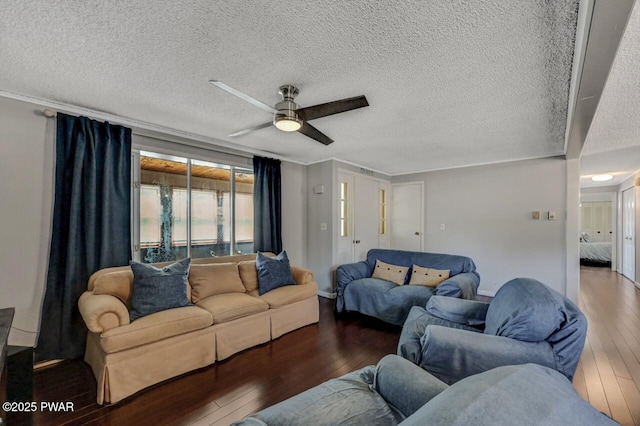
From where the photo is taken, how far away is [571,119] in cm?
256

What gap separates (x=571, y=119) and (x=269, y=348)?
3.70 m

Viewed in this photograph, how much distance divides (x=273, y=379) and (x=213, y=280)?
4.20 ft

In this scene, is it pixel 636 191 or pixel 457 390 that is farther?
→ pixel 636 191

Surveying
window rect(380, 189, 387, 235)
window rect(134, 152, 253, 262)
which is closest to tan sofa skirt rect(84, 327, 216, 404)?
window rect(134, 152, 253, 262)

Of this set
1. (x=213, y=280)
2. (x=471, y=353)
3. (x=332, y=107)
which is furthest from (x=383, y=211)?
(x=471, y=353)

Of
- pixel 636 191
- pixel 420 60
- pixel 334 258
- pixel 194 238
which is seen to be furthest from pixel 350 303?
pixel 636 191

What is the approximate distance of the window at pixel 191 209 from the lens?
3215 mm

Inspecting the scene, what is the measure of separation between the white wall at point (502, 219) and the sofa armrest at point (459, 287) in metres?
1.85

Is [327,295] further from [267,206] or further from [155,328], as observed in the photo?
[155,328]

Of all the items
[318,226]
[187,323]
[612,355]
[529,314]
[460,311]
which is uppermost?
[318,226]

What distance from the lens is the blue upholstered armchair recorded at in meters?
1.54

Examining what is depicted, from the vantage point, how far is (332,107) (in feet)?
6.61

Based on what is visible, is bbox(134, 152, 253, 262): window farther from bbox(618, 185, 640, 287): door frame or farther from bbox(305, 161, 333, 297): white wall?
bbox(618, 185, 640, 287): door frame

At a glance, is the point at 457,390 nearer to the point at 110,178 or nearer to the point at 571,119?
the point at 571,119
